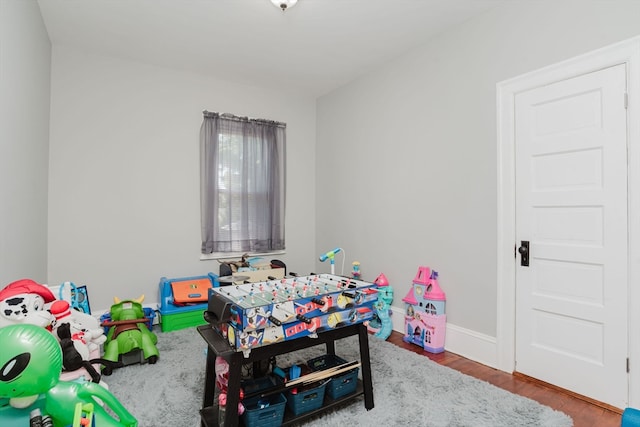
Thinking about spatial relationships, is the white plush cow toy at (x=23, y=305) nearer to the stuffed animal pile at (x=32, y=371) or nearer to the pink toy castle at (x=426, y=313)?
the stuffed animal pile at (x=32, y=371)

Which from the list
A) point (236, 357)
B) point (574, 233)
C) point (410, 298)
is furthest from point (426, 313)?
point (236, 357)

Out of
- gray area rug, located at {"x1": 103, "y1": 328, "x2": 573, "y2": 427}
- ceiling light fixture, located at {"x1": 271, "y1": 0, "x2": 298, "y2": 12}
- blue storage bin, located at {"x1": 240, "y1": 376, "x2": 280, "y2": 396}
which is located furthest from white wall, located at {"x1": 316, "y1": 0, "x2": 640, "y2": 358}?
blue storage bin, located at {"x1": 240, "y1": 376, "x2": 280, "y2": 396}

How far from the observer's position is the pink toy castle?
2.91 m

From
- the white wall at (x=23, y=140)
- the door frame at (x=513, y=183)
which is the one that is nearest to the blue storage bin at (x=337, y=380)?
the door frame at (x=513, y=183)

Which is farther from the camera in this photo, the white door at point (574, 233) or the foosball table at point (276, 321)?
the white door at point (574, 233)

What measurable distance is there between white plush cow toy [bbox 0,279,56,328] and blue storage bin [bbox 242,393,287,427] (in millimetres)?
1024

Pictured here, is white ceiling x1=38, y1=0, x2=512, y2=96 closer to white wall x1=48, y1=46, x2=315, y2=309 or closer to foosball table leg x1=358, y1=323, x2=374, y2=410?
white wall x1=48, y1=46, x2=315, y2=309

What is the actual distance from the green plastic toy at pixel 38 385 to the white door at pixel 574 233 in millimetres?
2549

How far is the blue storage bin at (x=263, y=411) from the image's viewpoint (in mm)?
1669

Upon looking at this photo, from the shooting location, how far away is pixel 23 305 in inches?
57.7

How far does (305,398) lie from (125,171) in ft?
9.91

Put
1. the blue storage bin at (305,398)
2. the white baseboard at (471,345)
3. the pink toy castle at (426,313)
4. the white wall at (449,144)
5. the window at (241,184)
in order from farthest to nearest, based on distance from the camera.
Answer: the window at (241,184), the pink toy castle at (426,313), the white baseboard at (471,345), the white wall at (449,144), the blue storage bin at (305,398)

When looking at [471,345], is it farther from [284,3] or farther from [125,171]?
[125,171]

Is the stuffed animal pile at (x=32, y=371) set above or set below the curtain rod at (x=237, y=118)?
below
